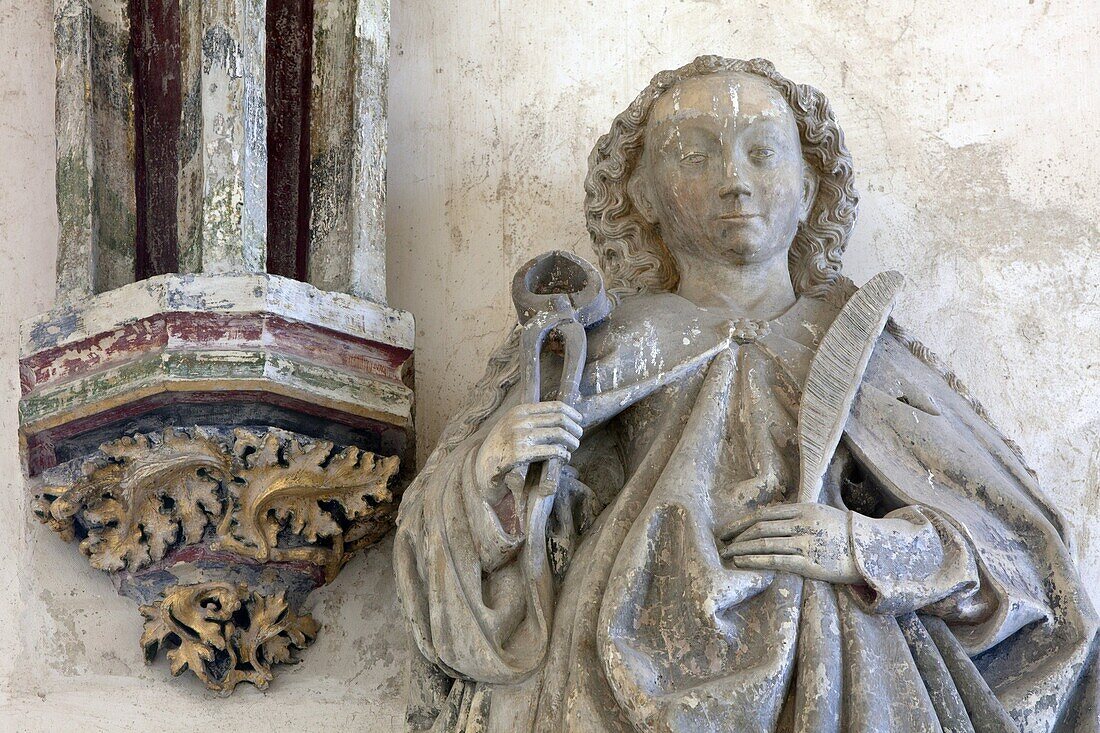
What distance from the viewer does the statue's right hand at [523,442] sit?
8.29 feet

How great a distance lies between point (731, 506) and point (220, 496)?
0.84m

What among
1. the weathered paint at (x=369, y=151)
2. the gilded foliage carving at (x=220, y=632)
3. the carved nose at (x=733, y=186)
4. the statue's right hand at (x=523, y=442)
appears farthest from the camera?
the weathered paint at (x=369, y=151)

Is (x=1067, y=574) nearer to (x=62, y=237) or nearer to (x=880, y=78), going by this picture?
(x=880, y=78)

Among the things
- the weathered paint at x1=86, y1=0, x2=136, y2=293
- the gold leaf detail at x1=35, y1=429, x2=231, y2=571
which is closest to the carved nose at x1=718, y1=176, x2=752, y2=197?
the gold leaf detail at x1=35, y1=429, x2=231, y2=571

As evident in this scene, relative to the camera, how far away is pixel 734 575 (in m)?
2.43

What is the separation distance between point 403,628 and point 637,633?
2.27 ft

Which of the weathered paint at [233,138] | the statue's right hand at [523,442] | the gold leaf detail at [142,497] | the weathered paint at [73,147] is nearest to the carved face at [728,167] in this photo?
the statue's right hand at [523,442]

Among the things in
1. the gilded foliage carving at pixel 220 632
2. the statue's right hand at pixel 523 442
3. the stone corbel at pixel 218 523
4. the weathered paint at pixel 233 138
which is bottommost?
the gilded foliage carving at pixel 220 632

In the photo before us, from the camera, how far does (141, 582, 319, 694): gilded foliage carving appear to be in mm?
2891

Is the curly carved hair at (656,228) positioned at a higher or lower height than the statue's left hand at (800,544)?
higher

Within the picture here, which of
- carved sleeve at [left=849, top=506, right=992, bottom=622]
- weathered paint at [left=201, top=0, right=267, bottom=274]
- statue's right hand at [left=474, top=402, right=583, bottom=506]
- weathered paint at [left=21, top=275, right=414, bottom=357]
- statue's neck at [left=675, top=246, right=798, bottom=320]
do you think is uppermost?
weathered paint at [left=201, top=0, right=267, bottom=274]

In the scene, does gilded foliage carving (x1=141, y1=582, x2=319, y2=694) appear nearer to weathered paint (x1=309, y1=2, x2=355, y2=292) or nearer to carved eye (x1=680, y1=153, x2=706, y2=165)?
weathered paint (x1=309, y1=2, x2=355, y2=292)

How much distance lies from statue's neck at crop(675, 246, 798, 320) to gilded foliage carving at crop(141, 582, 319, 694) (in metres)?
0.84

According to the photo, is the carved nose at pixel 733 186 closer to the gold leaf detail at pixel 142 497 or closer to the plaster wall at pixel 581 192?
the plaster wall at pixel 581 192
